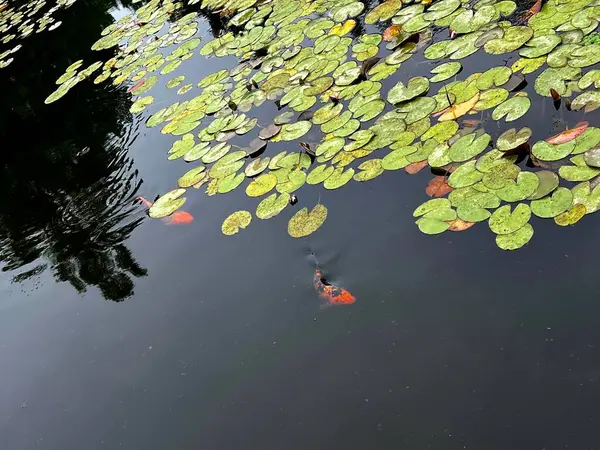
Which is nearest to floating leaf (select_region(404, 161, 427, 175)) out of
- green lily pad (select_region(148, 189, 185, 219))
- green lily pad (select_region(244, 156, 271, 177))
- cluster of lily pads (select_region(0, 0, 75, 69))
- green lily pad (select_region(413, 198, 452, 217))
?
green lily pad (select_region(413, 198, 452, 217))

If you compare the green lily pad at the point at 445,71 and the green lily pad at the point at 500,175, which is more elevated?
the green lily pad at the point at 445,71

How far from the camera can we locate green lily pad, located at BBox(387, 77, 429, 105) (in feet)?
10.7

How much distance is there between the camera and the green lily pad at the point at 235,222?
119 inches

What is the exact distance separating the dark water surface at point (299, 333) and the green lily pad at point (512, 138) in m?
0.10

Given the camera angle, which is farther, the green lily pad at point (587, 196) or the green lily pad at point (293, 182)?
the green lily pad at point (293, 182)

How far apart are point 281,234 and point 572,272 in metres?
1.50

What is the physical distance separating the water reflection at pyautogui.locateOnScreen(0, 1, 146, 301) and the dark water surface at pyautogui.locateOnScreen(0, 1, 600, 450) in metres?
0.03

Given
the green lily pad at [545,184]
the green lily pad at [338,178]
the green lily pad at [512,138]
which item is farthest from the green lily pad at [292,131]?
the green lily pad at [545,184]

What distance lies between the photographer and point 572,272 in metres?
2.15

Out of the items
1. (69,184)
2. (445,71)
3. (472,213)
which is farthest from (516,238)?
(69,184)

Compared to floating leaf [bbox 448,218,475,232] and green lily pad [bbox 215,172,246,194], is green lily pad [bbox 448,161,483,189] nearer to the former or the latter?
floating leaf [bbox 448,218,475,232]

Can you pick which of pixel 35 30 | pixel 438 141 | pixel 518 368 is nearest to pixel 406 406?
pixel 518 368

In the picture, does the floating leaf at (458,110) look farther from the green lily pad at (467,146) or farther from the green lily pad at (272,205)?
the green lily pad at (272,205)

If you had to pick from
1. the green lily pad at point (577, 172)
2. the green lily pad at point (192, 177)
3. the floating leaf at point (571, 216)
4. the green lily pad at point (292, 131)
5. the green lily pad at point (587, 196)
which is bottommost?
the floating leaf at point (571, 216)
